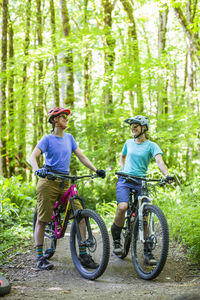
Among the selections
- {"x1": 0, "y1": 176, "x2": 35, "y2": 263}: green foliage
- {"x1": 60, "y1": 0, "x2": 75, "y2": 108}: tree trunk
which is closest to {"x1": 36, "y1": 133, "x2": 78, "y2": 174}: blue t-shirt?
{"x1": 0, "y1": 176, "x2": 35, "y2": 263}: green foliage

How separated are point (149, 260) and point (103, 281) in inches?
27.7

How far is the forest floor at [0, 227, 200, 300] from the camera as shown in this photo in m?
3.44

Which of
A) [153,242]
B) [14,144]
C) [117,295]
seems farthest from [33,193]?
[117,295]

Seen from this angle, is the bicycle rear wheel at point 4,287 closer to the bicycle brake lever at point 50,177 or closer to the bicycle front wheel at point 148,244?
the bicycle brake lever at point 50,177

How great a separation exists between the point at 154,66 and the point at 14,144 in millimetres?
6236

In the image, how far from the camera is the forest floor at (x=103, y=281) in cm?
344

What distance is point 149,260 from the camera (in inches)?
175

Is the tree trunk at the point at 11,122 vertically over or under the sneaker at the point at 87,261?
over

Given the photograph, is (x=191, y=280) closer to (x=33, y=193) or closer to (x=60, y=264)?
(x=60, y=264)

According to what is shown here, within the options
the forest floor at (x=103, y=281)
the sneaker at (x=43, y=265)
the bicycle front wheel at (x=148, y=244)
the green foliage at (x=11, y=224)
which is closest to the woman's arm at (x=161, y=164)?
the bicycle front wheel at (x=148, y=244)

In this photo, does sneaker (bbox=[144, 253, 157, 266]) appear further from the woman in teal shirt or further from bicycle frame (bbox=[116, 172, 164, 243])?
the woman in teal shirt

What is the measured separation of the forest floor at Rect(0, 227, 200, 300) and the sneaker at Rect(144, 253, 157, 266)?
0.23 m

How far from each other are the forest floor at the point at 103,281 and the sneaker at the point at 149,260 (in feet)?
0.74

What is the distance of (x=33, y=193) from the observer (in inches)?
435
